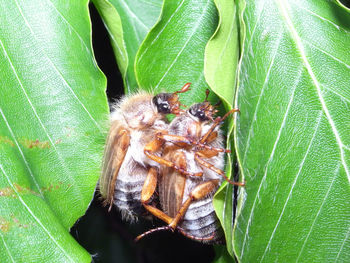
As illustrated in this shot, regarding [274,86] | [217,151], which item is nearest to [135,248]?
[217,151]

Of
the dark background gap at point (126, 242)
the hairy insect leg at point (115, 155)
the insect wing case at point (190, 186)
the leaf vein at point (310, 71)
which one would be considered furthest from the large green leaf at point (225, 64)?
the dark background gap at point (126, 242)

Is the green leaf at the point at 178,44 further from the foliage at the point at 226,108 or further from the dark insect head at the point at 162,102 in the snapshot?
the dark insect head at the point at 162,102

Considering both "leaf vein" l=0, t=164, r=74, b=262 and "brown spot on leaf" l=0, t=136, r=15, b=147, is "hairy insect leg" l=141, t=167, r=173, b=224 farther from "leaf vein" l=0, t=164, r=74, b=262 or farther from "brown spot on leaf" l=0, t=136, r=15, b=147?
"brown spot on leaf" l=0, t=136, r=15, b=147

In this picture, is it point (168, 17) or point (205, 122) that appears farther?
point (205, 122)

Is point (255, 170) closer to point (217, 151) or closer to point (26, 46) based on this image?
point (217, 151)

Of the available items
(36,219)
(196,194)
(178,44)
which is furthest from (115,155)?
(178,44)

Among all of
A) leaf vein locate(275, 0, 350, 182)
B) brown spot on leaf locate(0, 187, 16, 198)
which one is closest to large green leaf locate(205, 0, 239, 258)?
leaf vein locate(275, 0, 350, 182)

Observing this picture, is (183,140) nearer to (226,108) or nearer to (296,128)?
(226,108)

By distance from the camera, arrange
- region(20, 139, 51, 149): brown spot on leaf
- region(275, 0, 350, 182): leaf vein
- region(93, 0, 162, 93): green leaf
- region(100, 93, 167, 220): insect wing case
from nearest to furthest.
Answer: region(275, 0, 350, 182): leaf vein
region(20, 139, 51, 149): brown spot on leaf
region(93, 0, 162, 93): green leaf
region(100, 93, 167, 220): insect wing case
